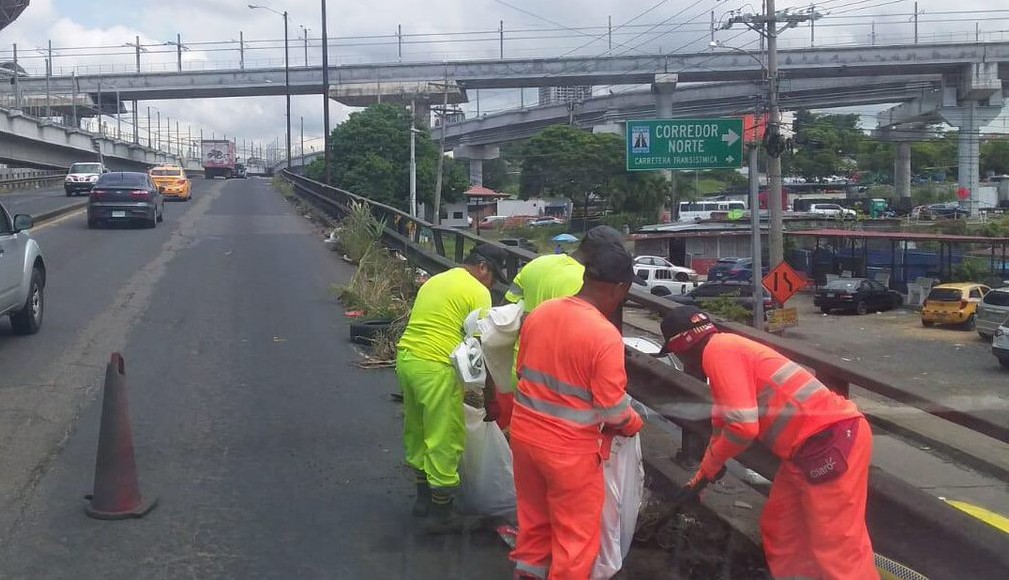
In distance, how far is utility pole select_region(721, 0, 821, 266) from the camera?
29406mm

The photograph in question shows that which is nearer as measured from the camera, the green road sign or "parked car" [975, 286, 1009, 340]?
the green road sign

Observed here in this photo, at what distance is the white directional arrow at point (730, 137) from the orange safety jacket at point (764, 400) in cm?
1644

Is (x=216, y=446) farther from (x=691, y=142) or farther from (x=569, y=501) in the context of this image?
(x=691, y=142)

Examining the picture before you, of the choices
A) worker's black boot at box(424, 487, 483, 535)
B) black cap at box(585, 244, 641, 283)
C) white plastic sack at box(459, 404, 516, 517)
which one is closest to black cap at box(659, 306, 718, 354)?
black cap at box(585, 244, 641, 283)

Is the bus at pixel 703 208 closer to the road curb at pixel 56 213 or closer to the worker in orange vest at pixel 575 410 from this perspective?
the road curb at pixel 56 213

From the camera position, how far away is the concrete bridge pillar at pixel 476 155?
4712 centimetres

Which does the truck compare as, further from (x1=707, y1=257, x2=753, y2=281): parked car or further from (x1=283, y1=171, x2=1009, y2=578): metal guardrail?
(x1=283, y1=171, x2=1009, y2=578): metal guardrail

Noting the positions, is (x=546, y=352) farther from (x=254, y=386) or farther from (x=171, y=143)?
(x=171, y=143)

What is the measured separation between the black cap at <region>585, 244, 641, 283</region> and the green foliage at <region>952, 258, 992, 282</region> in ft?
131

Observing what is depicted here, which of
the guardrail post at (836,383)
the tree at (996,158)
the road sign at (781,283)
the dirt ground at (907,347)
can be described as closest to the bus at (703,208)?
the road sign at (781,283)

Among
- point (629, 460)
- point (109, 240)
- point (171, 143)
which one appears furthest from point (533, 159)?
point (171, 143)

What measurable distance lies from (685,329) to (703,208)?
98.2ft

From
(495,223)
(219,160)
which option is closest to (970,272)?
(495,223)

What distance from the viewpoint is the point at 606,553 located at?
4605 millimetres
